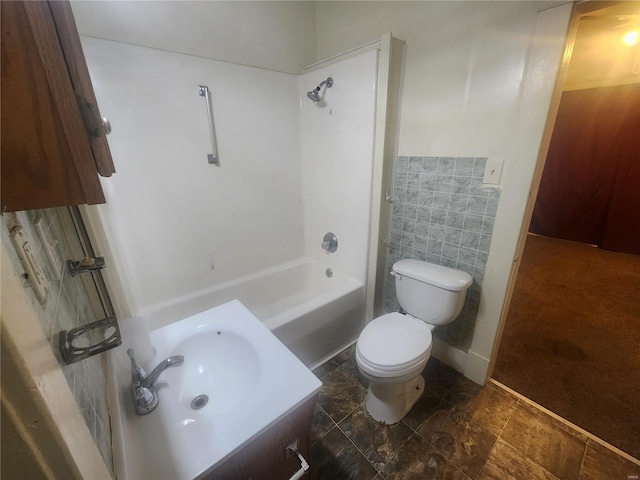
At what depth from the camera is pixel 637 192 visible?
3.04 metres

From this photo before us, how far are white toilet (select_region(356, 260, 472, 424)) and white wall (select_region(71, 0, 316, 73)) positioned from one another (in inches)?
67.2

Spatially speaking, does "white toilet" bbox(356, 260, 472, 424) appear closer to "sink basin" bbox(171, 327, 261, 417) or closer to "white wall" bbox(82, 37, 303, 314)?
"sink basin" bbox(171, 327, 261, 417)

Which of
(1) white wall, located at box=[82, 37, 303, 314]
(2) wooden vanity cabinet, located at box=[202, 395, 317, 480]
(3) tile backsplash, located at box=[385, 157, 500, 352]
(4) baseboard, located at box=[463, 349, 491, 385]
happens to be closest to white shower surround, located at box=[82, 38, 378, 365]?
(1) white wall, located at box=[82, 37, 303, 314]

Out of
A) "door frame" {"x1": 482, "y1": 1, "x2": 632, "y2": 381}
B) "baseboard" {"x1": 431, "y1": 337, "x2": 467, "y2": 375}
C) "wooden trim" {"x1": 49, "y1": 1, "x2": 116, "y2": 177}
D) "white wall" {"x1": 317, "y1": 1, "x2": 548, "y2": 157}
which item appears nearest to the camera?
"wooden trim" {"x1": 49, "y1": 1, "x2": 116, "y2": 177}

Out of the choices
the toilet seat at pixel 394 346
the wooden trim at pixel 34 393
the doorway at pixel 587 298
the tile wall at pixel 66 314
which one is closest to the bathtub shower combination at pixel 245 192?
the tile wall at pixel 66 314

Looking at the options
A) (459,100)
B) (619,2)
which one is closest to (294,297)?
(459,100)

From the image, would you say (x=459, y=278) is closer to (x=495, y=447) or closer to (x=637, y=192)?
(x=495, y=447)

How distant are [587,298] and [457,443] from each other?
2.18 m

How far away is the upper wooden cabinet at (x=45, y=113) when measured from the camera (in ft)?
1.00

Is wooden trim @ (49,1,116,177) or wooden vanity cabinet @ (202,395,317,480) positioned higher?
wooden trim @ (49,1,116,177)

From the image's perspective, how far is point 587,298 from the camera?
2.42 meters

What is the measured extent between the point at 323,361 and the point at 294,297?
2.19 ft

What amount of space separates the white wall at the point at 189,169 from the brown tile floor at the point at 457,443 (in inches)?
49.3

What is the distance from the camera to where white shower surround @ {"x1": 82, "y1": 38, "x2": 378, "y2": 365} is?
1461 mm
